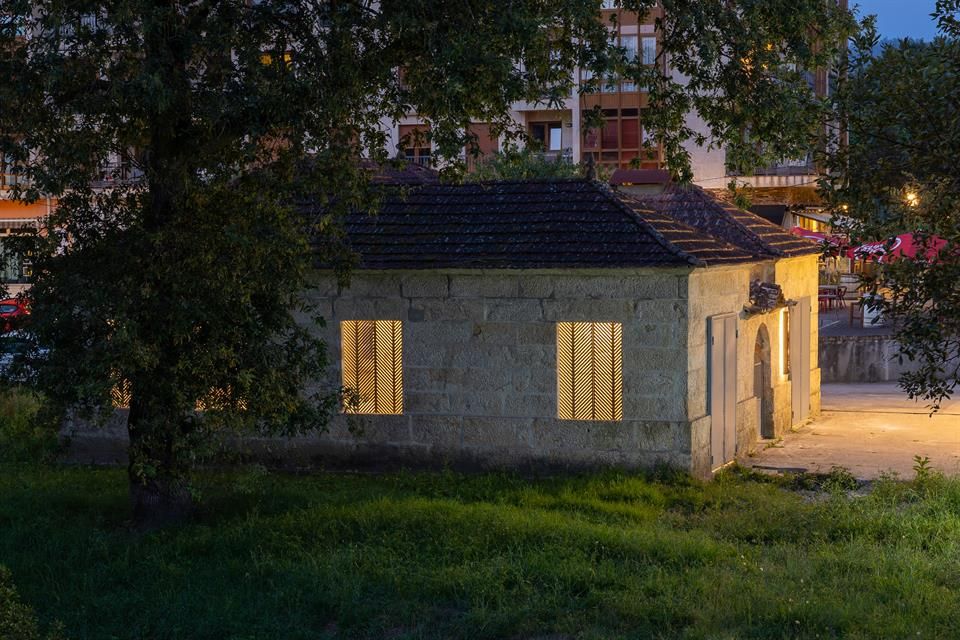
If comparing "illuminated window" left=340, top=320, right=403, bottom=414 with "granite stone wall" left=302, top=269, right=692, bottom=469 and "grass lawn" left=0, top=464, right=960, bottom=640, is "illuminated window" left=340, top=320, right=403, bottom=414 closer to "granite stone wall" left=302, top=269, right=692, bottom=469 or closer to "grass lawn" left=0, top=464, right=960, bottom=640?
"granite stone wall" left=302, top=269, right=692, bottom=469

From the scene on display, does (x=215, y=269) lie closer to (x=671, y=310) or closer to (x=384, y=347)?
(x=384, y=347)

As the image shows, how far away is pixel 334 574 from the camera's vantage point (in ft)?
38.6

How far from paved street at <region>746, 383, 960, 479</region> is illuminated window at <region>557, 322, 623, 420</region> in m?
3.28

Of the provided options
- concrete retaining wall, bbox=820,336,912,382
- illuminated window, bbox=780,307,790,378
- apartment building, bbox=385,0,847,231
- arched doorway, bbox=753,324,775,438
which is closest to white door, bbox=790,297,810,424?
illuminated window, bbox=780,307,790,378

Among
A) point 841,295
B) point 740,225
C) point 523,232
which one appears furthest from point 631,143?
point 523,232

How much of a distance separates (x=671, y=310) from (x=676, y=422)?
5.06 ft

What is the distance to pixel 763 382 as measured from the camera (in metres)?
22.0

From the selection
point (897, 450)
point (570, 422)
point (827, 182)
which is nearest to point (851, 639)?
point (827, 182)

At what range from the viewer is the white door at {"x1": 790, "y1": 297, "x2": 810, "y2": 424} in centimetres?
2308

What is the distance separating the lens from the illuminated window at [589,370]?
17078mm

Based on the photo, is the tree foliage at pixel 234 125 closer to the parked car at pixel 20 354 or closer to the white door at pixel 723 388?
the parked car at pixel 20 354

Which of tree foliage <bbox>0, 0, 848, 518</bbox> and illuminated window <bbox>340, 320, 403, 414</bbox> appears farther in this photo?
illuminated window <bbox>340, 320, 403, 414</bbox>

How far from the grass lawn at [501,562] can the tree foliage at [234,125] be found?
1.24 meters

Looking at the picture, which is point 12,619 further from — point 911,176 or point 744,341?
point 744,341
